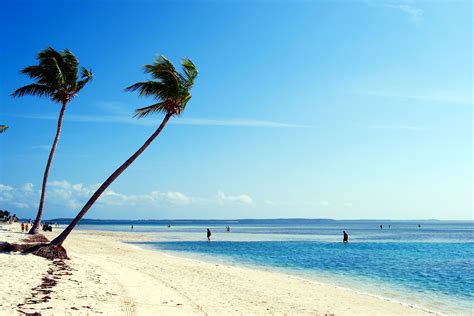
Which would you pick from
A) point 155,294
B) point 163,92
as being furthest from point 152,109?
point 155,294

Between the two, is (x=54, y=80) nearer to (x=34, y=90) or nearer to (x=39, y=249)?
(x=34, y=90)

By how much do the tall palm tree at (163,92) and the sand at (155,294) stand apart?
542 cm

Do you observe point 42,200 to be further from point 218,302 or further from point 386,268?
point 386,268

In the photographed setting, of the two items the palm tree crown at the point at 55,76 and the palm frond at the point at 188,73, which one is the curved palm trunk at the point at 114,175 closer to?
the palm frond at the point at 188,73

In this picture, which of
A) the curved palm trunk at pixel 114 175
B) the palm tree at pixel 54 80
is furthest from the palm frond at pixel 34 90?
the curved palm trunk at pixel 114 175

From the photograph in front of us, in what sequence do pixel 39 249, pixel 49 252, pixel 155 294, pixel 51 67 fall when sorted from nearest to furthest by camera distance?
pixel 155 294 < pixel 49 252 < pixel 39 249 < pixel 51 67

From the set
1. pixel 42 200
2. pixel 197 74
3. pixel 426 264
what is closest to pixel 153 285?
pixel 197 74

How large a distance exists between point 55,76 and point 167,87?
771 centimetres

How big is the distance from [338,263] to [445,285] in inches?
366

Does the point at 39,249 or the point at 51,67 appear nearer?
the point at 39,249

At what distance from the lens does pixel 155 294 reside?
12.6m

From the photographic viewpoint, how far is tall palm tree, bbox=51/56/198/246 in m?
20.2

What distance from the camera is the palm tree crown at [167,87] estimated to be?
799 inches

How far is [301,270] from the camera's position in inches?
971
